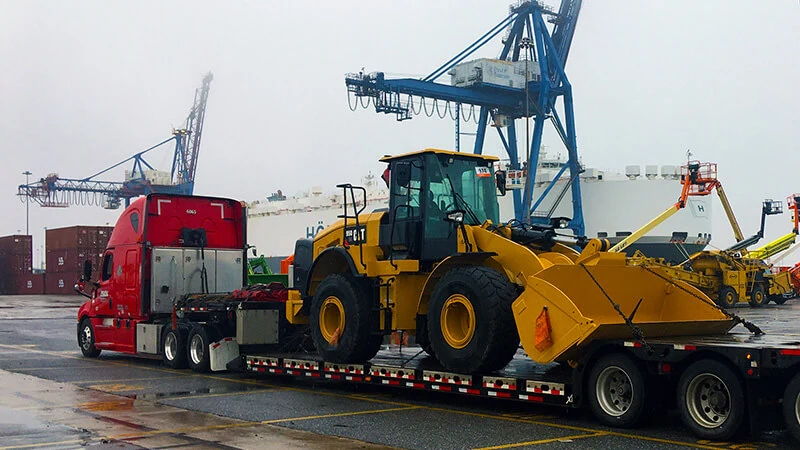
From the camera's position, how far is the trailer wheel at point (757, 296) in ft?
115

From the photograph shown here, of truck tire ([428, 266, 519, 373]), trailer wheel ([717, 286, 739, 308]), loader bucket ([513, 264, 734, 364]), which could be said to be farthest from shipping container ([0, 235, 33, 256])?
loader bucket ([513, 264, 734, 364])

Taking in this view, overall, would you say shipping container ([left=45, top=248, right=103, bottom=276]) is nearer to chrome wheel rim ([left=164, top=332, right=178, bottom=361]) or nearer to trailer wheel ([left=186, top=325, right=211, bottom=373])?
chrome wheel rim ([left=164, top=332, right=178, bottom=361])

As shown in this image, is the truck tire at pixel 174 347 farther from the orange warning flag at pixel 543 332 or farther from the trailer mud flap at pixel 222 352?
the orange warning flag at pixel 543 332

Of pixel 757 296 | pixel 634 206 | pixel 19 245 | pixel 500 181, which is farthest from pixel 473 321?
pixel 19 245

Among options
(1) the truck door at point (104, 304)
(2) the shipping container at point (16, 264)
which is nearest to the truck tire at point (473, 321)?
(1) the truck door at point (104, 304)

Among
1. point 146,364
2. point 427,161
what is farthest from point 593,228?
point 427,161

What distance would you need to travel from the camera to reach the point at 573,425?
950cm

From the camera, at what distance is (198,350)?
15961 mm

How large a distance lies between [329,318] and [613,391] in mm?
4965

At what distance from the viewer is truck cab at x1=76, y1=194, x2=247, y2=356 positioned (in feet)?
58.2

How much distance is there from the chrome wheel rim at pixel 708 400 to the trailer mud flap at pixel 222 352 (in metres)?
9.06

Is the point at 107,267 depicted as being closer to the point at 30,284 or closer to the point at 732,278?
the point at 732,278

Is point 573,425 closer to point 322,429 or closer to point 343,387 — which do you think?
point 322,429

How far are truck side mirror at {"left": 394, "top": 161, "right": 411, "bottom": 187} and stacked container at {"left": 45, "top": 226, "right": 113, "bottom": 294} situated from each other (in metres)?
49.1
